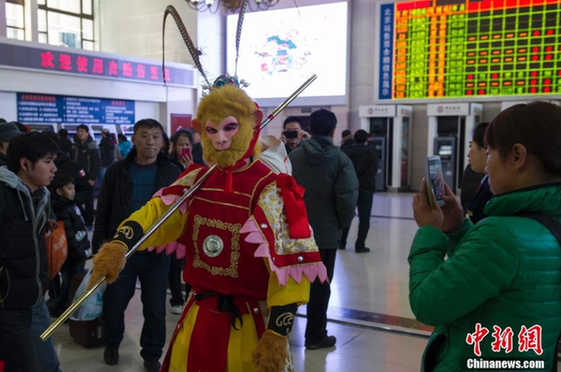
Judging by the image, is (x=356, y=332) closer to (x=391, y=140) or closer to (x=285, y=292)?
(x=285, y=292)

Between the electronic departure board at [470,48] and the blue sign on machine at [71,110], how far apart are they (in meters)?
6.31

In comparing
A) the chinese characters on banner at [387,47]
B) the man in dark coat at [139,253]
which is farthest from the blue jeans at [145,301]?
the chinese characters on banner at [387,47]

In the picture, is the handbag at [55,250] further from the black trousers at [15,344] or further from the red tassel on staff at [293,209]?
the red tassel on staff at [293,209]

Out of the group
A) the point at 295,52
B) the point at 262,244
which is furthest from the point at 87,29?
the point at 262,244

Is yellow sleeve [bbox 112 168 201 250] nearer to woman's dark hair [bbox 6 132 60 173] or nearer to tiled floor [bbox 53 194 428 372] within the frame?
woman's dark hair [bbox 6 132 60 173]

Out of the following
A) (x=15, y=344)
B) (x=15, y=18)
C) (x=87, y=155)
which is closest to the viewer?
(x=15, y=344)

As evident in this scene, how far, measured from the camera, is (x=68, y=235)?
3.92 metres

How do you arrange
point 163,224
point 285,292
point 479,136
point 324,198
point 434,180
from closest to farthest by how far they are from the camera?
point 434,180 < point 285,292 < point 163,224 < point 479,136 < point 324,198

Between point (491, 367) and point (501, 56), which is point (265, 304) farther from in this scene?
point (501, 56)

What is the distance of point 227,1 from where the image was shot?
10242mm

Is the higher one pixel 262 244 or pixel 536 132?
pixel 536 132

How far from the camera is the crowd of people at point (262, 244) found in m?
1.28

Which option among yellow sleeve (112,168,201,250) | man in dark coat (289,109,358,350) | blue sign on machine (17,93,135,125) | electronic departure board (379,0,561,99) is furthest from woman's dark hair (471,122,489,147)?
blue sign on machine (17,93,135,125)

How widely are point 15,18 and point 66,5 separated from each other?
2520 millimetres
